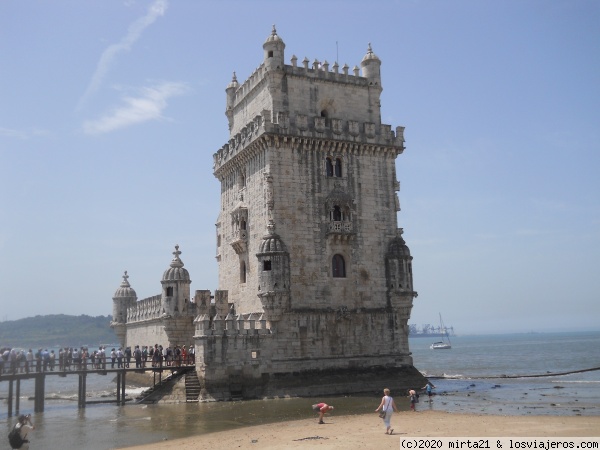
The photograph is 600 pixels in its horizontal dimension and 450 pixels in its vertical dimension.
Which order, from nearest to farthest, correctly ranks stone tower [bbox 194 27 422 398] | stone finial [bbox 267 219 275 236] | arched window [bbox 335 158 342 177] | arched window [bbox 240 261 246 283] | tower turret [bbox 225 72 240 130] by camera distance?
1. stone tower [bbox 194 27 422 398]
2. stone finial [bbox 267 219 275 236]
3. arched window [bbox 335 158 342 177]
4. arched window [bbox 240 261 246 283]
5. tower turret [bbox 225 72 240 130]

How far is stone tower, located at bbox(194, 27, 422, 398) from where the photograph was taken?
3681 centimetres

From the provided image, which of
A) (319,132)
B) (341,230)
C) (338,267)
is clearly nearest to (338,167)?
(319,132)

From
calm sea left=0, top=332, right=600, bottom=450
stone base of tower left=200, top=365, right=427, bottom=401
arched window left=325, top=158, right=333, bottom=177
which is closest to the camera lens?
calm sea left=0, top=332, right=600, bottom=450

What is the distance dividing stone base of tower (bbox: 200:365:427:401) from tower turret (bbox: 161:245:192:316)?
27.6 ft

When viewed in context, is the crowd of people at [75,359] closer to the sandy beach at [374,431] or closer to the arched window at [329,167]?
the sandy beach at [374,431]

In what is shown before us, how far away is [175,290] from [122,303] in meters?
15.9

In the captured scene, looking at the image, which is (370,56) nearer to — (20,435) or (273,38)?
(273,38)

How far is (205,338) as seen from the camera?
35531 mm

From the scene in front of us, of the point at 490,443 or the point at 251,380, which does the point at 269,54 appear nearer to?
the point at 251,380

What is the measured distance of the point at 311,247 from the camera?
127ft

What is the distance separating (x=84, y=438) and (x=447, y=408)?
17.7 meters

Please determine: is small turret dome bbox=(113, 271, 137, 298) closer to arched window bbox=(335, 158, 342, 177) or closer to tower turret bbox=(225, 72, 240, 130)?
tower turret bbox=(225, 72, 240, 130)

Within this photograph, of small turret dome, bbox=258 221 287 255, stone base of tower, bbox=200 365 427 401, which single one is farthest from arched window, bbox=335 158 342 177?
stone base of tower, bbox=200 365 427 401

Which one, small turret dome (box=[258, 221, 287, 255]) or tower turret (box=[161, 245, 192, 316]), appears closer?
small turret dome (box=[258, 221, 287, 255])
